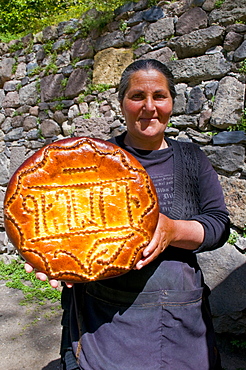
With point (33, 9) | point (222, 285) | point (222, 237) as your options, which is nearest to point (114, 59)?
point (222, 285)

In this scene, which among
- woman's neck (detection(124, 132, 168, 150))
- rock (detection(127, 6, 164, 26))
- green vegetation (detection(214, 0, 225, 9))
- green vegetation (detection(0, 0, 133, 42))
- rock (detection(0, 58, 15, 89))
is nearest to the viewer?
woman's neck (detection(124, 132, 168, 150))

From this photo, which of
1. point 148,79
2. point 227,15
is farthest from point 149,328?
point 227,15

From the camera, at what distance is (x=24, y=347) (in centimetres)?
297

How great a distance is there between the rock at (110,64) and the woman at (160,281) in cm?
216

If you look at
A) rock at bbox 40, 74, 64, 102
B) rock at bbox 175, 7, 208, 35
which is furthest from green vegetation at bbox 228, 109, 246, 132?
rock at bbox 40, 74, 64, 102

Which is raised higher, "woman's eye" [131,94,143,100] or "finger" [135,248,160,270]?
"woman's eye" [131,94,143,100]

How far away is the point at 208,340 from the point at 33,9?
648cm

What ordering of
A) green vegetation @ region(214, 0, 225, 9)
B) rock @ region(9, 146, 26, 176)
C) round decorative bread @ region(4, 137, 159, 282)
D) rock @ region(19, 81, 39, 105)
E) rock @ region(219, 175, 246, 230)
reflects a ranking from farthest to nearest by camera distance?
rock @ region(9, 146, 26, 176) < rock @ region(19, 81, 39, 105) < green vegetation @ region(214, 0, 225, 9) < rock @ region(219, 175, 246, 230) < round decorative bread @ region(4, 137, 159, 282)

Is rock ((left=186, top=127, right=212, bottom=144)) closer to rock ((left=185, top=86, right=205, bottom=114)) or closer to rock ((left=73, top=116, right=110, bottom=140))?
rock ((left=185, top=86, right=205, bottom=114))

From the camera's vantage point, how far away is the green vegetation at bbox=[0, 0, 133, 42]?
376 cm

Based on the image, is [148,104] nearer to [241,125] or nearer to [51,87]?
[241,125]

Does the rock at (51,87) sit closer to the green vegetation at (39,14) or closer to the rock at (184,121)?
the green vegetation at (39,14)

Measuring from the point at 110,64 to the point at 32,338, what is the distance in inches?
116

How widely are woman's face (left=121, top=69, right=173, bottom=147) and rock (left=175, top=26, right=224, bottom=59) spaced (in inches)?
69.8
